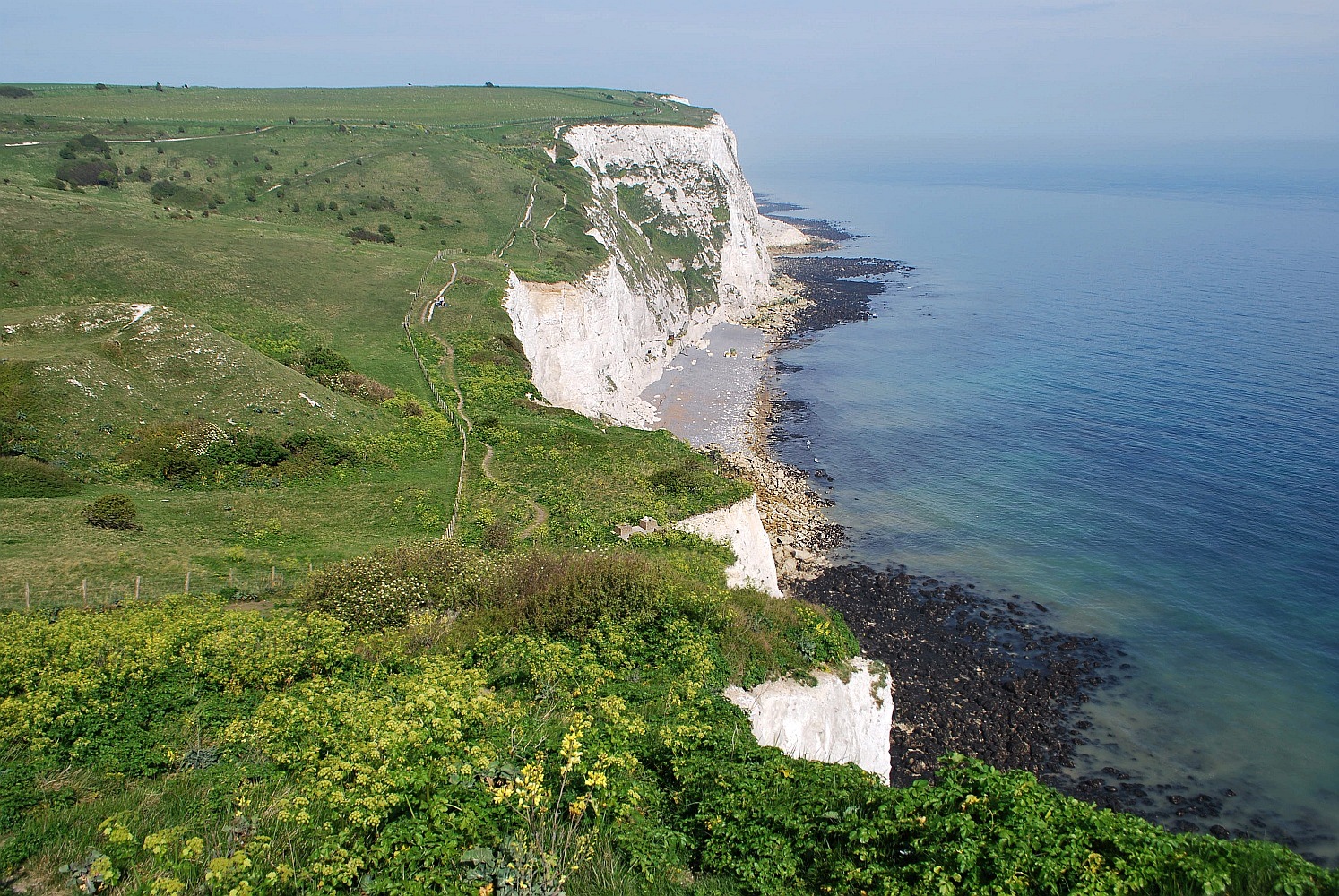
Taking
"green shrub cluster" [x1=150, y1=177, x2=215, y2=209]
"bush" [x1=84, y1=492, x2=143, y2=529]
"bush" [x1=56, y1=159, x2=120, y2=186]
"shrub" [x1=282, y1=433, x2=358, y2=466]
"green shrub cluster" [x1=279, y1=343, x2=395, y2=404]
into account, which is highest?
"bush" [x1=56, y1=159, x2=120, y2=186]

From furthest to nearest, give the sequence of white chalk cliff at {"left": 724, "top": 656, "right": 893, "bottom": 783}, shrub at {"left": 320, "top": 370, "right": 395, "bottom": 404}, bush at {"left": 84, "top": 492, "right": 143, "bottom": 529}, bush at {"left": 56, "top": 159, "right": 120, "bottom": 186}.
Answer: bush at {"left": 56, "top": 159, "right": 120, "bottom": 186}, shrub at {"left": 320, "top": 370, "right": 395, "bottom": 404}, bush at {"left": 84, "top": 492, "right": 143, "bottom": 529}, white chalk cliff at {"left": 724, "top": 656, "right": 893, "bottom": 783}

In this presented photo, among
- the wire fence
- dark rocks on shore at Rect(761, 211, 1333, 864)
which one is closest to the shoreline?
dark rocks on shore at Rect(761, 211, 1333, 864)

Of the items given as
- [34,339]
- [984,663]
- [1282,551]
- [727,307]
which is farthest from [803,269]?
[34,339]

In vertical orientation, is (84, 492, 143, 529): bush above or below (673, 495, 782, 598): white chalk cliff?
above

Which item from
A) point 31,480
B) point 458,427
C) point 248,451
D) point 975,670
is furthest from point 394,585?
point 975,670

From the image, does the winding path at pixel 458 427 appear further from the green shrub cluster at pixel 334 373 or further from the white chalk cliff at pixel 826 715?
the white chalk cliff at pixel 826 715

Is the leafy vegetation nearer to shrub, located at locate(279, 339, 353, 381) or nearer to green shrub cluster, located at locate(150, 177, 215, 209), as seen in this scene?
shrub, located at locate(279, 339, 353, 381)

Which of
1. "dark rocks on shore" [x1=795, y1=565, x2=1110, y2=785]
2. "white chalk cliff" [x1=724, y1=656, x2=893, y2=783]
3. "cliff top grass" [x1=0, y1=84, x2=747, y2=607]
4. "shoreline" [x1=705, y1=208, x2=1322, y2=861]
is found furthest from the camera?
"dark rocks on shore" [x1=795, y1=565, x2=1110, y2=785]

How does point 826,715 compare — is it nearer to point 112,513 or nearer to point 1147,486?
point 112,513
